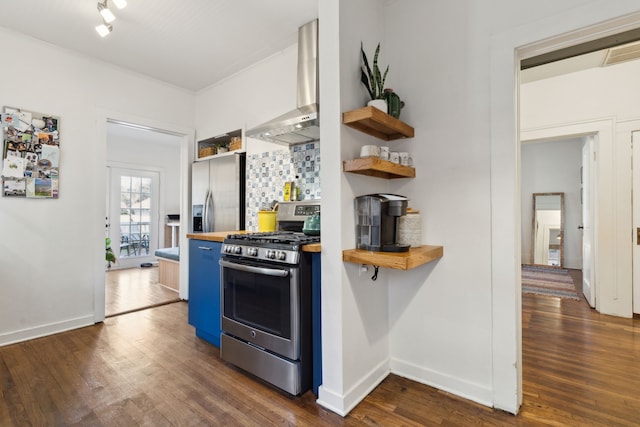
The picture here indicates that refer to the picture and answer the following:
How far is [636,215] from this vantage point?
3.15 metres

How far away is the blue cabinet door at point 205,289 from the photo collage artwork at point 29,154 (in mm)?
1501

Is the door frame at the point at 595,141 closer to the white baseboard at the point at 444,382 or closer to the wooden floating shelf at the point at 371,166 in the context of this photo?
the white baseboard at the point at 444,382

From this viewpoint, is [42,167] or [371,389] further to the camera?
[42,167]

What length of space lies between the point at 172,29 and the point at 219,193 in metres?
1.66

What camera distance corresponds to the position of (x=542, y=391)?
1845mm

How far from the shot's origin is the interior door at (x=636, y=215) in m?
3.13

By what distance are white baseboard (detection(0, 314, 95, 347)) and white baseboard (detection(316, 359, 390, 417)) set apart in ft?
8.70

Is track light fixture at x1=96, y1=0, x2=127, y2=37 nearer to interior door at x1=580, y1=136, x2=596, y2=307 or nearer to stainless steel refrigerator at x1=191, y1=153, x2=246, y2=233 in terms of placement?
stainless steel refrigerator at x1=191, y1=153, x2=246, y2=233

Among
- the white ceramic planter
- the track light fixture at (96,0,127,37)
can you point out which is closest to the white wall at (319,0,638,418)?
the white ceramic planter

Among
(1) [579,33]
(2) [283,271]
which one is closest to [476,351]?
(2) [283,271]

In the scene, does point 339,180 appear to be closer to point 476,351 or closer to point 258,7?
point 476,351

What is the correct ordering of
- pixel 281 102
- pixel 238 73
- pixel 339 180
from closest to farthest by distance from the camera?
pixel 339 180 → pixel 281 102 → pixel 238 73

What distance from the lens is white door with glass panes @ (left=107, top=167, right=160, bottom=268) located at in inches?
236

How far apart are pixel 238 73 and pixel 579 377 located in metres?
4.05
